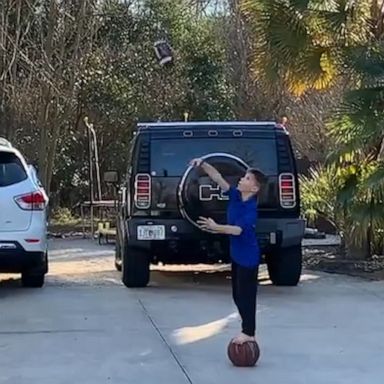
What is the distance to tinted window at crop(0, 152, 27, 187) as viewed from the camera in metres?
10.3

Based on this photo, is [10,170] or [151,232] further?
[151,232]

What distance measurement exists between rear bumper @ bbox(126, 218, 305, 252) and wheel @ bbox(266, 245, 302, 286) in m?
0.34

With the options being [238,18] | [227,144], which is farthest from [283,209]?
[238,18]

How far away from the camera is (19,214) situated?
10297mm

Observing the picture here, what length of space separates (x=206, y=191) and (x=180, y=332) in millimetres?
2697

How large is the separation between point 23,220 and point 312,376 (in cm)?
467

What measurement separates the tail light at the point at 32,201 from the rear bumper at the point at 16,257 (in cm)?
42

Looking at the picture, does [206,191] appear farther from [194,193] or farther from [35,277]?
[35,277]

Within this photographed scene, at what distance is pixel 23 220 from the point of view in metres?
10.3

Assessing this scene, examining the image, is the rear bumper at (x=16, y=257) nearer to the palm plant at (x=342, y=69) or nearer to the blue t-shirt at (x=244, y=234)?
the blue t-shirt at (x=244, y=234)

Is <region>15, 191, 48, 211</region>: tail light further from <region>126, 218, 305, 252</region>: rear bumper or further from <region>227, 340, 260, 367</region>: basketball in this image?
<region>227, 340, 260, 367</region>: basketball

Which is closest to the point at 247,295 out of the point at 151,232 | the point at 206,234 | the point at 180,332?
the point at 180,332

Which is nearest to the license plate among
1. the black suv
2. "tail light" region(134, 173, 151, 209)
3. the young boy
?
the black suv

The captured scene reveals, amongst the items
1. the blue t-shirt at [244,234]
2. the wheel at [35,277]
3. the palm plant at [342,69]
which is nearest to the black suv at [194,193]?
the wheel at [35,277]
